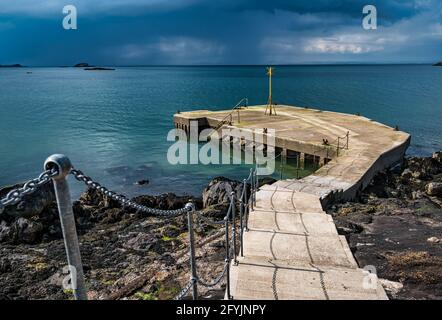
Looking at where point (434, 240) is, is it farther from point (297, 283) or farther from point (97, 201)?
point (97, 201)

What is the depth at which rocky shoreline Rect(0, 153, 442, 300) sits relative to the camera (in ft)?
23.9

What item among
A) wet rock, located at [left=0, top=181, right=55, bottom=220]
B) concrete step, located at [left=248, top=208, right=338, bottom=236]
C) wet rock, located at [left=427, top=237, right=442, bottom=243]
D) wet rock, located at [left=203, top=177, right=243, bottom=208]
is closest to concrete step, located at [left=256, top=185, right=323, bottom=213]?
concrete step, located at [left=248, top=208, right=338, bottom=236]

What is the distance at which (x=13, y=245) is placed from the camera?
1152cm

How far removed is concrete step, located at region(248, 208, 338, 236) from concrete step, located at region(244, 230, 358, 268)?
34cm

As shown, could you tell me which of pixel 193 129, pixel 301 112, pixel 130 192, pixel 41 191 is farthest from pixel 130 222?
pixel 301 112

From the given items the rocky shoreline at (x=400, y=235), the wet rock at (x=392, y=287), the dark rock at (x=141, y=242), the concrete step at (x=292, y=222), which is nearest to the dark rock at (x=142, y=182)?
the dark rock at (x=141, y=242)

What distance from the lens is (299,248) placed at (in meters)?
7.38

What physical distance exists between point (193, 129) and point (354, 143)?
1608 cm

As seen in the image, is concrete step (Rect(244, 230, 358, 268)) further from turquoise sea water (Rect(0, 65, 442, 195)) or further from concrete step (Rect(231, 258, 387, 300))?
turquoise sea water (Rect(0, 65, 442, 195))

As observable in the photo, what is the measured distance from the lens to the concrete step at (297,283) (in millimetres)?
5289

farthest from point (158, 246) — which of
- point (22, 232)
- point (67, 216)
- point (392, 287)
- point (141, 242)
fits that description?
point (67, 216)

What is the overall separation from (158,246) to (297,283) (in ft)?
18.5

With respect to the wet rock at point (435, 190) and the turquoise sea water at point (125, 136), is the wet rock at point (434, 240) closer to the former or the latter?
the wet rock at point (435, 190)
